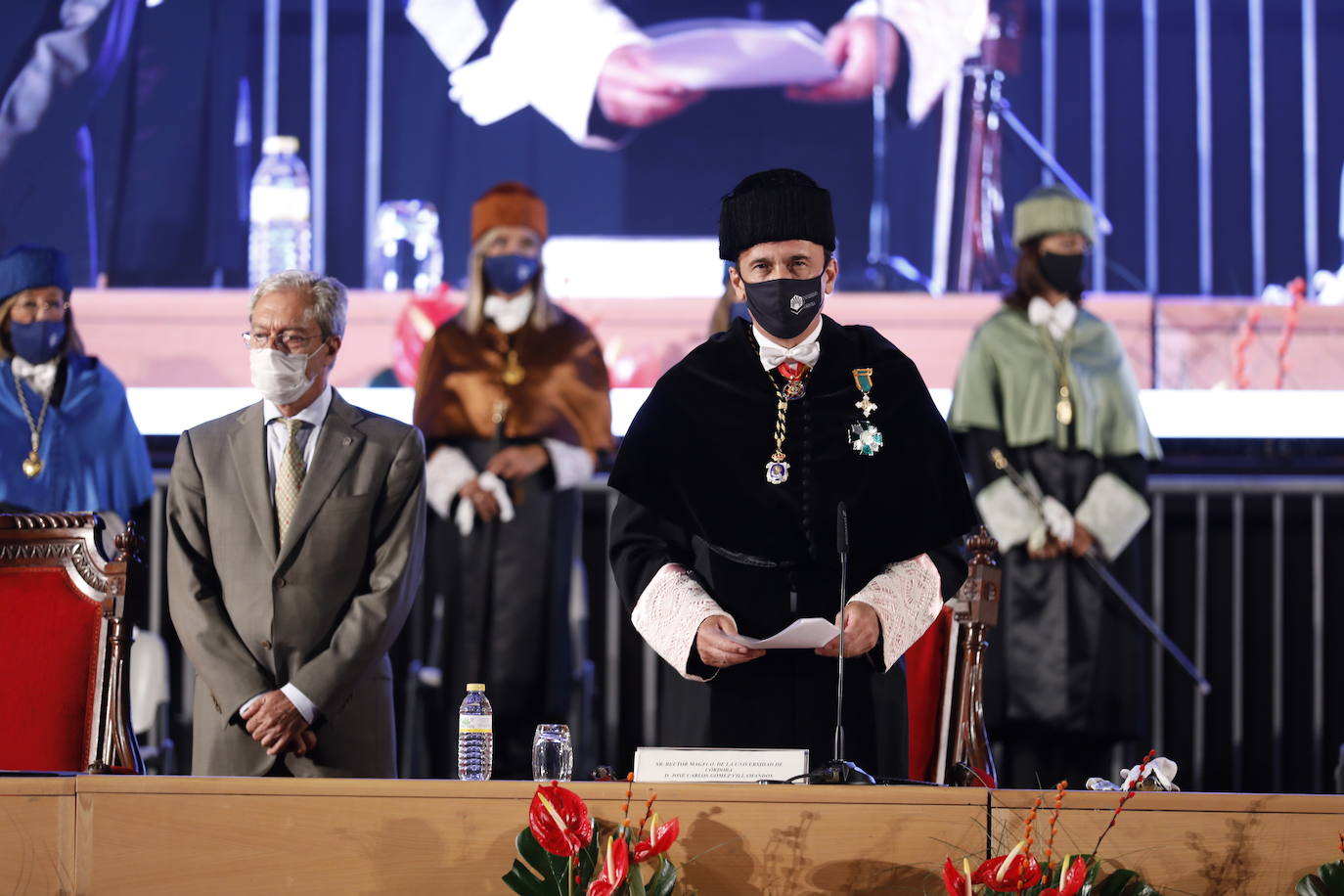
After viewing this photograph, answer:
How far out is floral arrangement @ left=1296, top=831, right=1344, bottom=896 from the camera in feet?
6.64

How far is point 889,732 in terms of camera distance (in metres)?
2.88

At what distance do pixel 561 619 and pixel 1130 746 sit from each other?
1710mm

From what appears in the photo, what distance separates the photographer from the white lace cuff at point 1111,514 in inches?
197

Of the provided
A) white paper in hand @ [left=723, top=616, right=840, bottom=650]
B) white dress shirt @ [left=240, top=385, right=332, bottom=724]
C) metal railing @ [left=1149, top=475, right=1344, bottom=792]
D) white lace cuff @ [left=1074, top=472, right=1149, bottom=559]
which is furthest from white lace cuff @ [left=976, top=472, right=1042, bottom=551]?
white paper in hand @ [left=723, top=616, right=840, bottom=650]

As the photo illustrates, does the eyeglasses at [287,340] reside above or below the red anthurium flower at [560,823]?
above

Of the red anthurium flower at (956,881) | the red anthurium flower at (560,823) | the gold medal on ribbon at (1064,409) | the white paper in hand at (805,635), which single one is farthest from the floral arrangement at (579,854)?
the gold medal on ribbon at (1064,409)

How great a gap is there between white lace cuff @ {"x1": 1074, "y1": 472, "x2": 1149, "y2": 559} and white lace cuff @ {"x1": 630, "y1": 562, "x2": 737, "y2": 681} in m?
2.50

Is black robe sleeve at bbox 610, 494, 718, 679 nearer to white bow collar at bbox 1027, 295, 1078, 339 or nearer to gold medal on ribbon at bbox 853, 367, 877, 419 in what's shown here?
gold medal on ribbon at bbox 853, 367, 877, 419

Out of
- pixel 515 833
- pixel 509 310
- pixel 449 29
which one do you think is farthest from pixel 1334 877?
pixel 449 29

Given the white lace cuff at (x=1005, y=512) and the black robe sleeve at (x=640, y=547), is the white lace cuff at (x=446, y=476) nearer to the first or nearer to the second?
the white lace cuff at (x=1005, y=512)

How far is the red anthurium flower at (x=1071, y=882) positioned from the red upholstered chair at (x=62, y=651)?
1.74 m

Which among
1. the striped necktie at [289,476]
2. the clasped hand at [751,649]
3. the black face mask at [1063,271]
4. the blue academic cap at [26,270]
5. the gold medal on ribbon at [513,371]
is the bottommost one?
the clasped hand at [751,649]

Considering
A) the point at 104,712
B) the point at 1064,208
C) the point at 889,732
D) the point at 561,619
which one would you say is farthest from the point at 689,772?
the point at 1064,208

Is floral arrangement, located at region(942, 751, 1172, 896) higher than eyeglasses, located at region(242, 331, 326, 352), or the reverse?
eyeglasses, located at region(242, 331, 326, 352)
